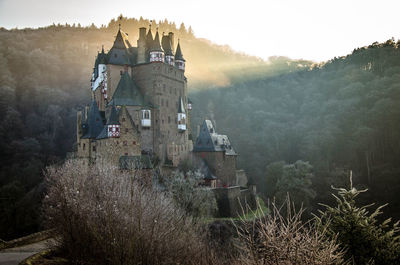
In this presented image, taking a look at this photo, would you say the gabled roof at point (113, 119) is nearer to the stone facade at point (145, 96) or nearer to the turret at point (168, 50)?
the stone facade at point (145, 96)

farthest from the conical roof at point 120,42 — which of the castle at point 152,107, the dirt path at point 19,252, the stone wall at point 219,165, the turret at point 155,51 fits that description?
the dirt path at point 19,252

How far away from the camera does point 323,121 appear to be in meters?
63.9

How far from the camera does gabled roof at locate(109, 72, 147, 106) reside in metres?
37.4

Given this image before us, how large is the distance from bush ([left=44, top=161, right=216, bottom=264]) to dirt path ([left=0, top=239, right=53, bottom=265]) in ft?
5.64

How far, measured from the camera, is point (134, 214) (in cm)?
1221

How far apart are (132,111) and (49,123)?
36.9m

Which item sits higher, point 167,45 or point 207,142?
point 167,45

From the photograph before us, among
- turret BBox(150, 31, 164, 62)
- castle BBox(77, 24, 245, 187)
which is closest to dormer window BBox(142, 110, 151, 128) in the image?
castle BBox(77, 24, 245, 187)

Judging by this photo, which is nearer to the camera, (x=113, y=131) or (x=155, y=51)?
(x=113, y=131)

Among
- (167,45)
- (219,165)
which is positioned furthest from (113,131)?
(167,45)

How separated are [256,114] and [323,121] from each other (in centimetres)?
1478

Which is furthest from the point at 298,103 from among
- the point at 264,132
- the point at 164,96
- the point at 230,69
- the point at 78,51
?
the point at 78,51

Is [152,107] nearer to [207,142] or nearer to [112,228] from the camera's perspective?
[207,142]

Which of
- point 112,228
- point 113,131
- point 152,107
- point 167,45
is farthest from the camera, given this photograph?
point 167,45
